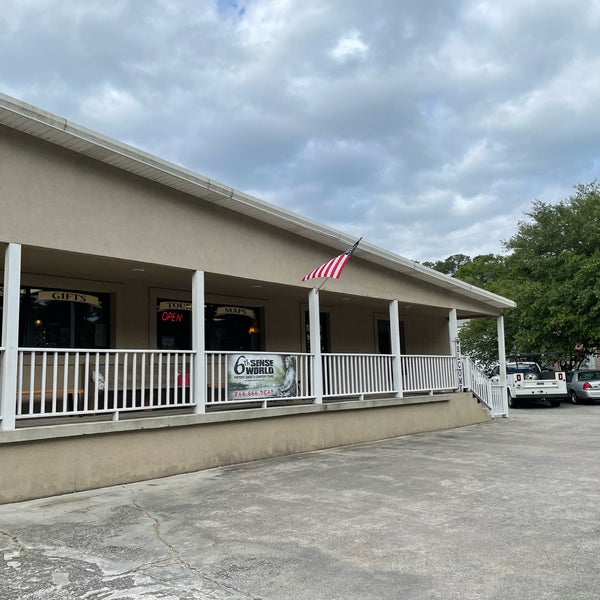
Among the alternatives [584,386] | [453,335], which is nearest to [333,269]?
[453,335]

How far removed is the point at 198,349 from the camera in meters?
8.95

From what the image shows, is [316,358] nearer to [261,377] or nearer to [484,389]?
[261,377]

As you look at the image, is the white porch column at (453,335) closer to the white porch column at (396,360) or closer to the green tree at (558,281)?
the white porch column at (396,360)

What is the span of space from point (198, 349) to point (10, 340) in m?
2.79

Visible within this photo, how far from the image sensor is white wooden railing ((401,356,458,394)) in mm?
13594

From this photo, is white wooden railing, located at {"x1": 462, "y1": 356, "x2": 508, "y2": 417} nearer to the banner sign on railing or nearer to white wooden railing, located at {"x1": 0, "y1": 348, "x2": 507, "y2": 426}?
white wooden railing, located at {"x1": 0, "y1": 348, "x2": 507, "y2": 426}

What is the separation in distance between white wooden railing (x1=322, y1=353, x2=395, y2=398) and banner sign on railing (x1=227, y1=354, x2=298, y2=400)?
3.14 ft

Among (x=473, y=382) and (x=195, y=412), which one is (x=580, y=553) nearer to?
(x=195, y=412)

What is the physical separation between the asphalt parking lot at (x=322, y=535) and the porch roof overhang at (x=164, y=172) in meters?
4.19

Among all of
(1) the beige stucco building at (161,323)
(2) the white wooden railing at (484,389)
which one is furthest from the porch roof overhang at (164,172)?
(2) the white wooden railing at (484,389)

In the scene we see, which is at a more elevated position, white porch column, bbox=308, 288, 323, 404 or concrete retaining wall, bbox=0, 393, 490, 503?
white porch column, bbox=308, 288, 323, 404

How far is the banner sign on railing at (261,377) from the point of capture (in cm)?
955

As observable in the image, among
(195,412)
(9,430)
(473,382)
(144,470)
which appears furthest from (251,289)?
(473,382)

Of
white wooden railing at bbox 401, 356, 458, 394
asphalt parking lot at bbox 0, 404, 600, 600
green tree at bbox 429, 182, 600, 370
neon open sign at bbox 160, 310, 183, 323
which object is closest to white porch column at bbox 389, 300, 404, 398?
white wooden railing at bbox 401, 356, 458, 394
